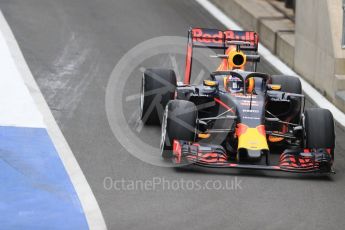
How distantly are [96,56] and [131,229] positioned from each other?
8757mm

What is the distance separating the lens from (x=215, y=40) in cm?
1680

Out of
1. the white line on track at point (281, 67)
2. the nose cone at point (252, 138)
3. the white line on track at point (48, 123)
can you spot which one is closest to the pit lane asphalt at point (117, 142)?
the white line on track at point (48, 123)

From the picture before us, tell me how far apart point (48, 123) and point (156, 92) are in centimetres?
163

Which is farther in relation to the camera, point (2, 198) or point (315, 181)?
point (315, 181)

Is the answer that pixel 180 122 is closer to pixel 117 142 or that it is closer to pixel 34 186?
pixel 117 142

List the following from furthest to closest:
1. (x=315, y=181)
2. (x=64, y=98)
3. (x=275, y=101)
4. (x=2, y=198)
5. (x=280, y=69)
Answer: (x=280, y=69), (x=64, y=98), (x=275, y=101), (x=315, y=181), (x=2, y=198)

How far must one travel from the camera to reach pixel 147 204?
43.4 feet

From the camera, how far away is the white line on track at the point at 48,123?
1299cm

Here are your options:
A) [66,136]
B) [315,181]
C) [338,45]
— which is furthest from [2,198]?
[338,45]

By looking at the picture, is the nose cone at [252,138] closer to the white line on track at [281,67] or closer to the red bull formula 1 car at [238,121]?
the red bull formula 1 car at [238,121]

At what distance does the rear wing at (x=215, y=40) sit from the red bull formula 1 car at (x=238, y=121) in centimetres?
38

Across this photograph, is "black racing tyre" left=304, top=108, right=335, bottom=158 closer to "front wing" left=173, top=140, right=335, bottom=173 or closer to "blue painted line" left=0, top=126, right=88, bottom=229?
"front wing" left=173, top=140, right=335, bottom=173

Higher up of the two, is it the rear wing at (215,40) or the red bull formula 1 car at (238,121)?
the rear wing at (215,40)

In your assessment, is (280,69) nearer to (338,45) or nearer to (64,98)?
(338,45)
